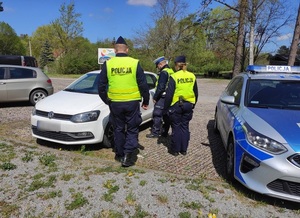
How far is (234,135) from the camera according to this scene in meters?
3.91

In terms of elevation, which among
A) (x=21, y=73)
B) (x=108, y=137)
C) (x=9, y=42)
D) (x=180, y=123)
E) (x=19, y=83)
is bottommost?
(x=108, y=137)

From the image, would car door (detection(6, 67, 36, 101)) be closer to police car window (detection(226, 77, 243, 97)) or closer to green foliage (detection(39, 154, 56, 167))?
green foliage (detection(39, 154, 56, 167))

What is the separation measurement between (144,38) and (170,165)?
1448 inches

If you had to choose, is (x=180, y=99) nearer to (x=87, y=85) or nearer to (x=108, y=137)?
(x=108, y=137)

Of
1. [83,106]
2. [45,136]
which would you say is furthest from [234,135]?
[45,136]

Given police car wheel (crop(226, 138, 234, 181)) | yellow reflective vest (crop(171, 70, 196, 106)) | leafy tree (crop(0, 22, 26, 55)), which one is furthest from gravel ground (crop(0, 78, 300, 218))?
leafy tree (crop(0, 22, 26, 55))

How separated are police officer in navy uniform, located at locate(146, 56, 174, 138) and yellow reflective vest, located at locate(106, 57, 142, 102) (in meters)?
1.59

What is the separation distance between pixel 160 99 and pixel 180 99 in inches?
51.4

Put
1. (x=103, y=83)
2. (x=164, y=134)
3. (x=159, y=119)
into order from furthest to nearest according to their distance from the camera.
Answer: (x=164, y=134), (x=159, y=119), (x=103, y=83)

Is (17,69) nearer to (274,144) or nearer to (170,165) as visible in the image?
(170,165)

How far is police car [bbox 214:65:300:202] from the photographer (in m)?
3.16

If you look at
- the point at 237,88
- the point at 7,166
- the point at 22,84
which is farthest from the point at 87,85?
the point at 22,84

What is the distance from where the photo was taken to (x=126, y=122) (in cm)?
441

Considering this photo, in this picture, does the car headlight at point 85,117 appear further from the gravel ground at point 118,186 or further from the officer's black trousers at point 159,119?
the officer's black trousers at point 159,119
